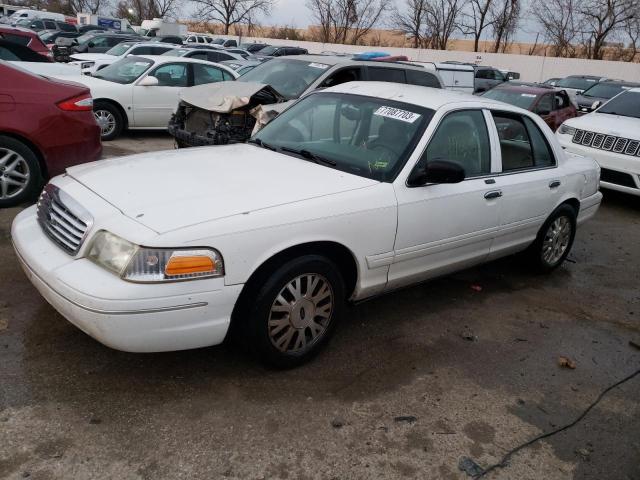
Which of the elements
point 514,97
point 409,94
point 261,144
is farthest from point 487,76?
point 261,144

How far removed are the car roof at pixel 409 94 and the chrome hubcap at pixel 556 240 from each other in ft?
4.14

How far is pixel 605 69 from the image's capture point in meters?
38.8

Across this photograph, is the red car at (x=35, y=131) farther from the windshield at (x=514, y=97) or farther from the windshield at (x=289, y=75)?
the windshield at (x=514, y=97)

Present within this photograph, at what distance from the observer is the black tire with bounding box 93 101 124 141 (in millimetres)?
9617

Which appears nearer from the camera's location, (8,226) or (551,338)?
(551,338)

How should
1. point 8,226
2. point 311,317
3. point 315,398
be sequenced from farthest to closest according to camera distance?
point 8,226 → point 311,317 → point 315,398

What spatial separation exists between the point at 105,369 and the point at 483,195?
9.19ft

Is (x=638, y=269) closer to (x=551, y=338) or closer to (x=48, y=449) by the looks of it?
(x=551, y=338)

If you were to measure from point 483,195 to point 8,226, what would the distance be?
407 cm

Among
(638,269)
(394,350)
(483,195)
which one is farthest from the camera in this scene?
(638,269)

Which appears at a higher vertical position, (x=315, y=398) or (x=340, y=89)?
(x=340, y=89)

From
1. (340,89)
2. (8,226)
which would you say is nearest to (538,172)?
(340,89)

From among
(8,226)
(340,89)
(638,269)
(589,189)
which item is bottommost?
(638,269)

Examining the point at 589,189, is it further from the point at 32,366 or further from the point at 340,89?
the point at 32,366
